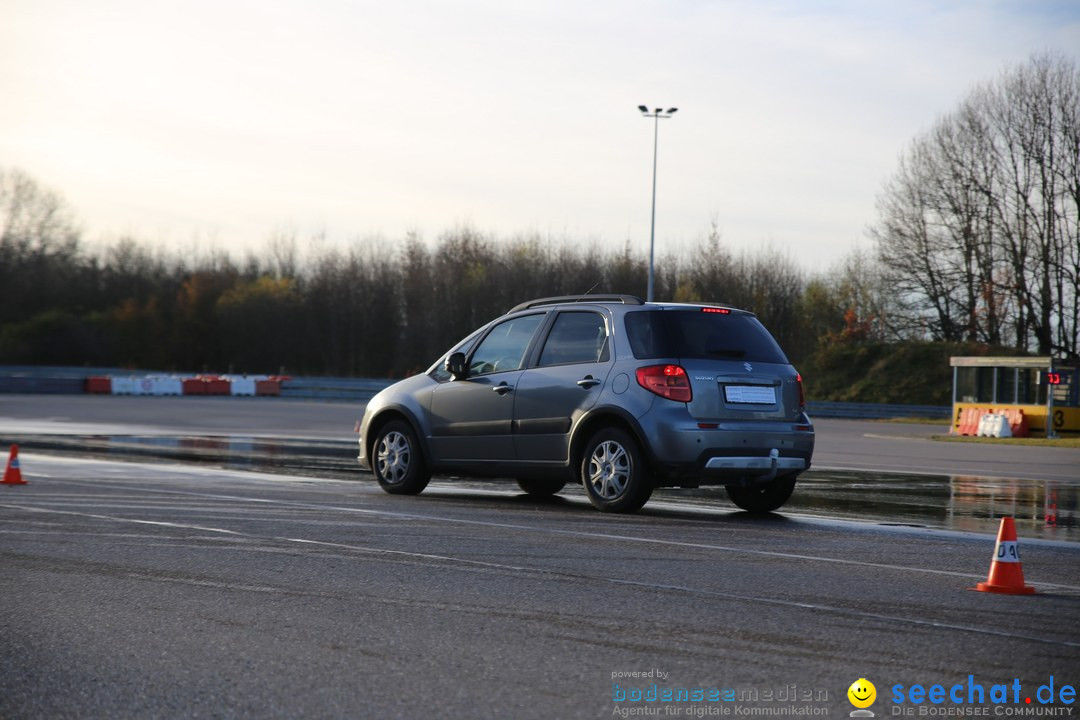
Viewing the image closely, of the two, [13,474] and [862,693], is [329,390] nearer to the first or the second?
[13,474]

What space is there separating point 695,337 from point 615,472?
137cm

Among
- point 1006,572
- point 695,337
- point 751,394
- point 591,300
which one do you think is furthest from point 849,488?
point 1006,572

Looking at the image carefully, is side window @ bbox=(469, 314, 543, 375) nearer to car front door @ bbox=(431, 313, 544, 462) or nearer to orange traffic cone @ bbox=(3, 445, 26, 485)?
car front door @ bbox=(431, 313, 544, 462)

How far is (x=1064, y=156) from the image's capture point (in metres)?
57.0

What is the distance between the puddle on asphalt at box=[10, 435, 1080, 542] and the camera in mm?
11062

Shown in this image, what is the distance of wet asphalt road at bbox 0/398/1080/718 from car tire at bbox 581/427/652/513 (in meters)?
0.19

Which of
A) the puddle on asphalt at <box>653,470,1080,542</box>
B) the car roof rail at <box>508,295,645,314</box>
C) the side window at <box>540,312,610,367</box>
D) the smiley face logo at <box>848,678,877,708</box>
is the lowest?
the puddle on asphalt at <box>653,470,1080,542</box>

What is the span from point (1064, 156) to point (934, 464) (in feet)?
138

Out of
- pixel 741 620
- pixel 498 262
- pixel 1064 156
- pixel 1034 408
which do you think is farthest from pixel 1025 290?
pixel 741 620

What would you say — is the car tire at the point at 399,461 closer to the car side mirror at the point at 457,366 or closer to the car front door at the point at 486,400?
the car front door at the point at 486,400

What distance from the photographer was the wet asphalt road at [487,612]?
184 inches

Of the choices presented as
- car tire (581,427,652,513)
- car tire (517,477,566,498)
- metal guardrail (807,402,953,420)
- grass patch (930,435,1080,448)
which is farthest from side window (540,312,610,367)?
metal guardrail (807,402,953,420)

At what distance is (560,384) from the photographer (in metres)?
11.2

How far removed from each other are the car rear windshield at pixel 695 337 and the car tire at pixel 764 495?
44.0 inches
